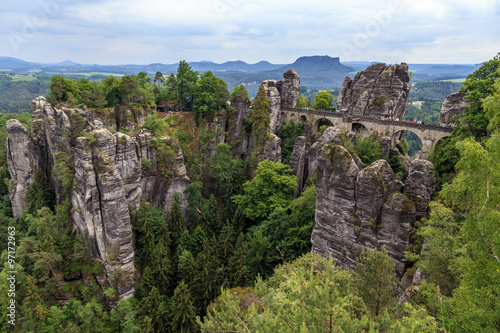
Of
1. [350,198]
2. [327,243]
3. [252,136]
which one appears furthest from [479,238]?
[252,136]

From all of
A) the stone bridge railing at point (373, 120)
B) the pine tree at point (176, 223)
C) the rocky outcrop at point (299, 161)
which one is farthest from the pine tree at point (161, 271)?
the stone bridge railing at point (373, 120)

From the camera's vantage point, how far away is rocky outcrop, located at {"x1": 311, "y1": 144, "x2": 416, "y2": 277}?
21.7m

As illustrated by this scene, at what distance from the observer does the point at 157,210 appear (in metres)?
37.9

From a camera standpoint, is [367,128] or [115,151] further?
[367,128]

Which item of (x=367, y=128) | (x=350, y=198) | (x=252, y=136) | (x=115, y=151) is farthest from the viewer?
(x=252, y=136)

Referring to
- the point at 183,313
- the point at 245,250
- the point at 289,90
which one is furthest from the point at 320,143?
the point at 183,313

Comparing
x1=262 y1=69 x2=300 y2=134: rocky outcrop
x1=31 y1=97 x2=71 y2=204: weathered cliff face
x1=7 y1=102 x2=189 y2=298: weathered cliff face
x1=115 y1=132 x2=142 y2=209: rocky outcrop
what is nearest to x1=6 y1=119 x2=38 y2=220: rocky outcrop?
x1=7 y1=102 x2=189 y2=298: weathered cliff face

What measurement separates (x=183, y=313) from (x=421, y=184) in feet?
75.2

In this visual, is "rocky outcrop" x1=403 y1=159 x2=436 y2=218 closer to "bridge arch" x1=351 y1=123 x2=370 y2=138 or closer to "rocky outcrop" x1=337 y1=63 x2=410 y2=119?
"bridge arch" x1=351 y1=123 x2=370 y2=138

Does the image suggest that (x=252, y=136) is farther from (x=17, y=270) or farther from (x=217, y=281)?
(x=17, y=270)

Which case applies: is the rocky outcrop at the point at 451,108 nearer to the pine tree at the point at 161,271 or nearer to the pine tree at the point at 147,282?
the pine tree at the point at 161,271

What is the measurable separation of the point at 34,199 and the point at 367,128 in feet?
167

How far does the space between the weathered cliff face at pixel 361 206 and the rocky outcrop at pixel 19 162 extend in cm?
4320

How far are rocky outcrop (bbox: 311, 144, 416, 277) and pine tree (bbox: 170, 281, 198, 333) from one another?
12628mm
